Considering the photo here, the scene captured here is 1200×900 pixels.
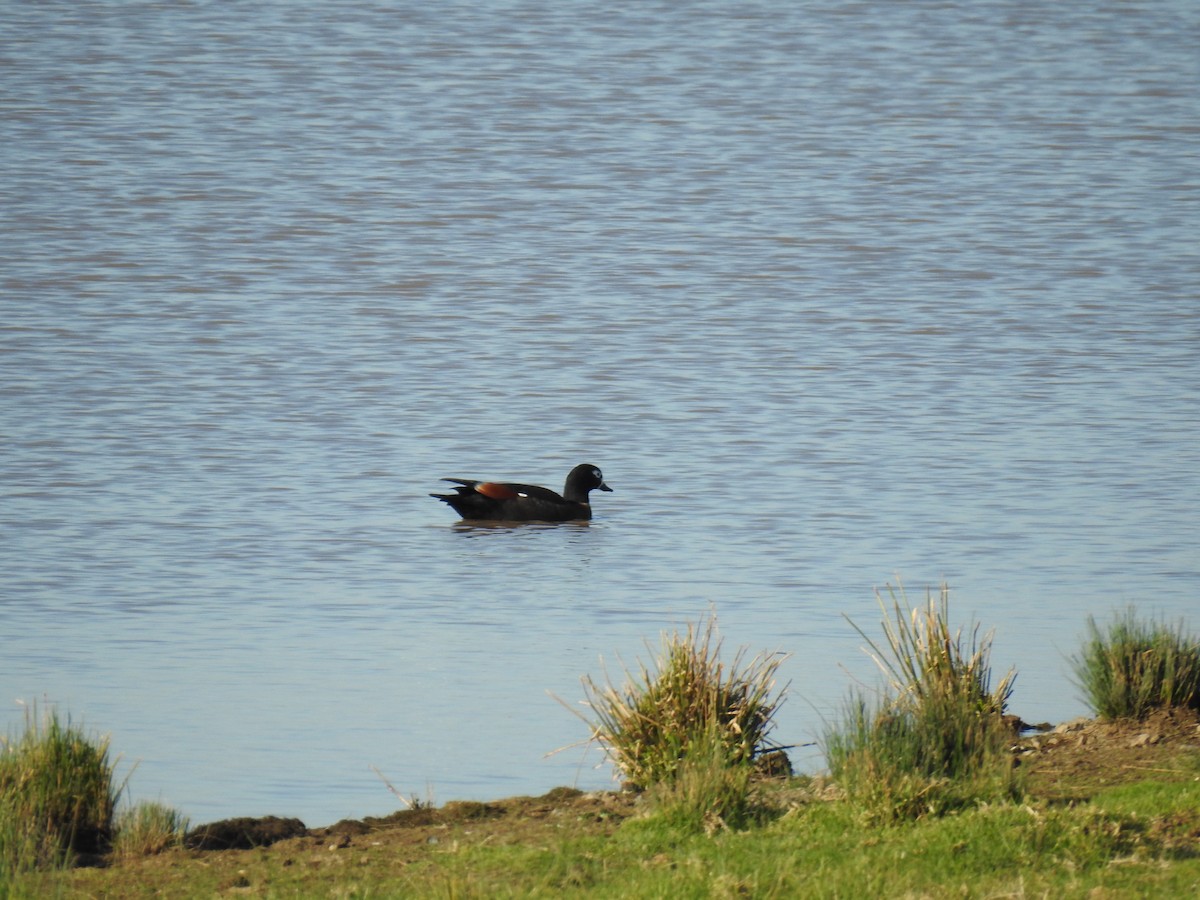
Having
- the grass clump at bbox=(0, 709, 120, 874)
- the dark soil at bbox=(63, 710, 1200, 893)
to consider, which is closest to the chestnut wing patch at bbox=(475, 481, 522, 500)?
the dark soil at bbox=(63, 710, 1200, 893)

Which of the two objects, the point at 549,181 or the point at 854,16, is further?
the point at 854,16

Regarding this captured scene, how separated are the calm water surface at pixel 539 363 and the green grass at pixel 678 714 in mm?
488

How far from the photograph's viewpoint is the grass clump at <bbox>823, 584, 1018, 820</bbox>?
8.00 meters

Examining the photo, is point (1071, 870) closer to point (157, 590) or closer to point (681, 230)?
point (157, 590)

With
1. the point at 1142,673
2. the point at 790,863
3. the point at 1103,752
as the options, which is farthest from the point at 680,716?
the point at 1142,673

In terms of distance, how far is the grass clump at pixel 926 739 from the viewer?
8.00m

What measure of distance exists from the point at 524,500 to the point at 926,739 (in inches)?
352

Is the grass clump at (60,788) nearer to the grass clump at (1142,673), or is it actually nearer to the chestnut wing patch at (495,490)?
the grass clump at (1142,673)

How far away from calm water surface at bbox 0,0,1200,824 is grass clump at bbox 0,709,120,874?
62 cm

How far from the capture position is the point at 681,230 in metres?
35.5

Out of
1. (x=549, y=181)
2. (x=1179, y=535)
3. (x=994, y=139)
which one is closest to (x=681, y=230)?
(x=549, y=181)

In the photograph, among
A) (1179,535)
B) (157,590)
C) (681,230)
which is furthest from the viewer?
(681,230)

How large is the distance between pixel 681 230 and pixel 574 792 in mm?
27245

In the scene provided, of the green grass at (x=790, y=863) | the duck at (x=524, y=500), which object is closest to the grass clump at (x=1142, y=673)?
the green grass at (x=790, y=863)
